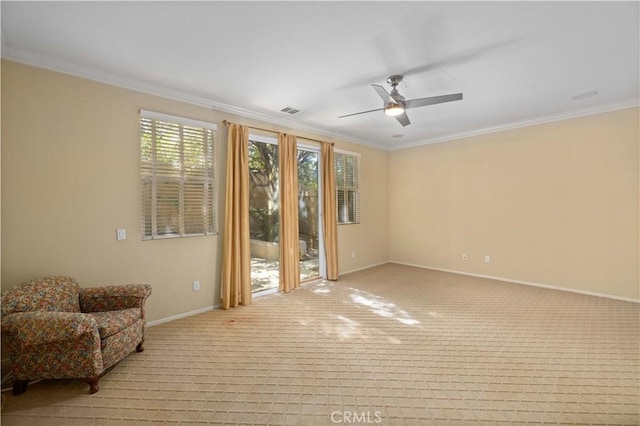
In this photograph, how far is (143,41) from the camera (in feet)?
7.77

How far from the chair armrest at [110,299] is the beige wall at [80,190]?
1.10ft

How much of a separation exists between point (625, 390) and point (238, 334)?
3308 mm

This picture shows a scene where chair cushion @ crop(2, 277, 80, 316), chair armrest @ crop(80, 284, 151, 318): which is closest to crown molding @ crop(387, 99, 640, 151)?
chair armrest @ crop(80, 284, 151, 318)

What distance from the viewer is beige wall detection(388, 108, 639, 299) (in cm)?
402

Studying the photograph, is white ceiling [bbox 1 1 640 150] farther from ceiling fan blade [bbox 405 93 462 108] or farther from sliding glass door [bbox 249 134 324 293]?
sliding glass door [bbox 249 134 324 293]

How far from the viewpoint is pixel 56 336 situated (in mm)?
1997

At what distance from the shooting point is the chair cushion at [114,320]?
2.22 m

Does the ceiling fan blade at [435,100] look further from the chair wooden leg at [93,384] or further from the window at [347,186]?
the chair wooden leg at [93,384]

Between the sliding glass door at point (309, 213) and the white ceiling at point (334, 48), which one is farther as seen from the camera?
the sliding glass door at point (309, 213)

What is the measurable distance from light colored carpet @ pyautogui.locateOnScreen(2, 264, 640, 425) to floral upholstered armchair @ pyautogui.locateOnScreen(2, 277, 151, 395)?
194mm

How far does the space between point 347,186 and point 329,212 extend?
0.88 m

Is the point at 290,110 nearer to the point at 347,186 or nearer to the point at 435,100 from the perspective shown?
the point at 435,100

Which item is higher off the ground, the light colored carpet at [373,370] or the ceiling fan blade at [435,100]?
the ceiling fan blade at [435,100]

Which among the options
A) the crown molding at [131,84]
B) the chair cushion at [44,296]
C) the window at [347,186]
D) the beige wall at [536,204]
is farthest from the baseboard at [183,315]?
the beige wall at [536,204]
